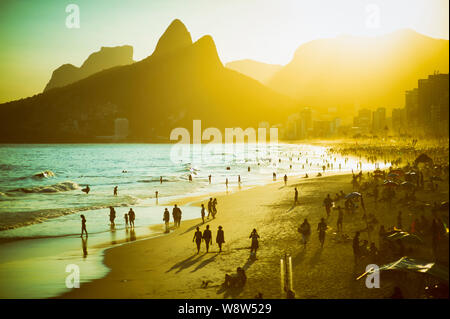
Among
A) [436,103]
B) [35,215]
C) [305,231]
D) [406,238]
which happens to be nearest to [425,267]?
[406,238]

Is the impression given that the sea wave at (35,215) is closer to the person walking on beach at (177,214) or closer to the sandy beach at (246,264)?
the person walking on beach at (177,214)

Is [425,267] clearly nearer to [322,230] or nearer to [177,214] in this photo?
[322,230]

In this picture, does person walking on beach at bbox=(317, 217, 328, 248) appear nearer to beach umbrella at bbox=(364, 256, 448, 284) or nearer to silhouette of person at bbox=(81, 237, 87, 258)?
beach umbrella at bbox=(364, 256, 448, 284)

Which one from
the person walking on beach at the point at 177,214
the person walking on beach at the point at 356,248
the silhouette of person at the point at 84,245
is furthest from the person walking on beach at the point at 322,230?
the silhouette of person at the point at 84,245

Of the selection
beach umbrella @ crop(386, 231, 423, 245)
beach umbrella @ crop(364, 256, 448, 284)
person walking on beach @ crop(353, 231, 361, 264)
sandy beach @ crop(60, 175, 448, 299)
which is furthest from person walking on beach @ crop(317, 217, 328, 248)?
beach umbrella @ crop(364, 256, 448, 284)
